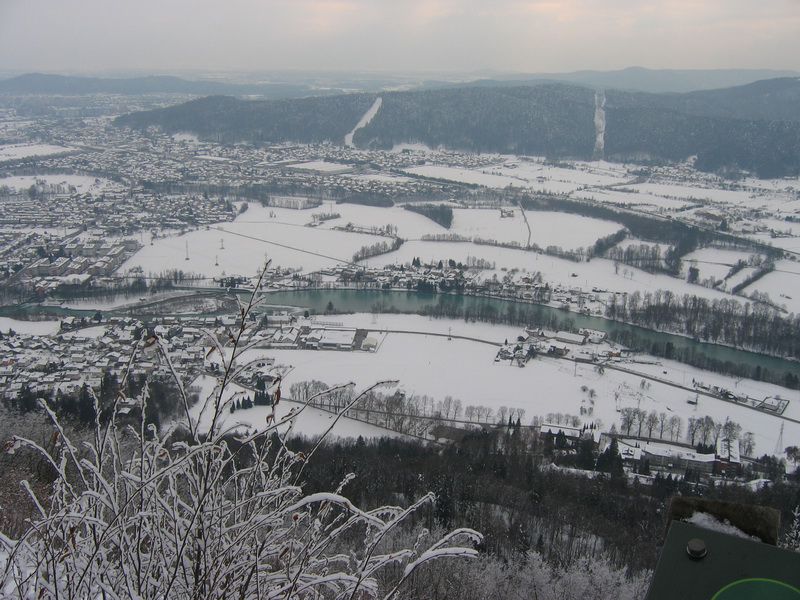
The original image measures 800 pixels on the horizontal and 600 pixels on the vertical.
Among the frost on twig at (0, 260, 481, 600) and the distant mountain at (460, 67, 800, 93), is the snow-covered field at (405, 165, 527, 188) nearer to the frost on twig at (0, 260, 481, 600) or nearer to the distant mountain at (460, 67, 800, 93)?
the frost on twig at (0, 260, 481, 600)

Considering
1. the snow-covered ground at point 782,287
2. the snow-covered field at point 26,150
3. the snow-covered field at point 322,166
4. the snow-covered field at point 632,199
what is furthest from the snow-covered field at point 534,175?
the snow-covered field at point 26,150

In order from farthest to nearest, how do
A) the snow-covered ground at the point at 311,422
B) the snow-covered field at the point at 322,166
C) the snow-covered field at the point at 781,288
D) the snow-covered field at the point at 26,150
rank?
1. the snow-covered field at the point at 26,150
2. the snow-covered field at the point at 322,166
3. the snow-covered field at the point at 781,288
4. the snow-covered ground at the point at 311,422

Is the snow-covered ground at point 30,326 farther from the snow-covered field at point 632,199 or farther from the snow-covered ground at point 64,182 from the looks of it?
the snow-covered field at point 632,199

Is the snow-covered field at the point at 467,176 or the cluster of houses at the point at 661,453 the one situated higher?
the snow-covered field at the point at 467,176

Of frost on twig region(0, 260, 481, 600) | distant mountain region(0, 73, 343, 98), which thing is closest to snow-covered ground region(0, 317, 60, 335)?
frost on twig region(0, 260, 481, 600)

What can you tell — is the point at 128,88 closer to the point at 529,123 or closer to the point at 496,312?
the point at 529,123
